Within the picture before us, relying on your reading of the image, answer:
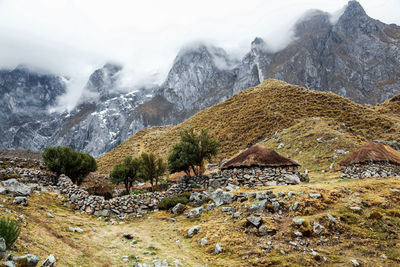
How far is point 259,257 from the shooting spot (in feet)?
23.9

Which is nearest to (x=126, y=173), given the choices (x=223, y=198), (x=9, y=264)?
(x=223, y=198)

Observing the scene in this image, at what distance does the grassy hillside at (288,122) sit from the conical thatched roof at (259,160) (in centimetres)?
931

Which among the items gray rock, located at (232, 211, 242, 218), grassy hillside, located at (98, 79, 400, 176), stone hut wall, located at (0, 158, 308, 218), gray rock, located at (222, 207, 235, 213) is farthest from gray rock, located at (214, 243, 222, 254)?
grassy hillside, located at (98, 79, 400, 176)

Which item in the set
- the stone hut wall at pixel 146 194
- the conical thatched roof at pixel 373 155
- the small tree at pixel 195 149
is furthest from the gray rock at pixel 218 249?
the conical thatched roof at pixel 373 155

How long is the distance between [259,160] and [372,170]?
347 inches

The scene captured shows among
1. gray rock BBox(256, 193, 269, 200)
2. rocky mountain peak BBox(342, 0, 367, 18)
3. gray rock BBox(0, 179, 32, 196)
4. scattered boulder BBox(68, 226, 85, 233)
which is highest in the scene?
rocky mountain peak BBox(342, 0, 367, 18)

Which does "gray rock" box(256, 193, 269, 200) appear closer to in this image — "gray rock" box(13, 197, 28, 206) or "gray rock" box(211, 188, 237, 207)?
"gray rock" box(211, 188, 237, 207)

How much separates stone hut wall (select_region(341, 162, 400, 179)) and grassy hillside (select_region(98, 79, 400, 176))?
19.2 ft

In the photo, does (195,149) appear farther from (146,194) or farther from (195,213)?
(195,213)

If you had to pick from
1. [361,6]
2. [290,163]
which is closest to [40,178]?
[290,163]

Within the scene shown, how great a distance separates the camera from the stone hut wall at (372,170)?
665 inches

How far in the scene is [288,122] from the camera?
42969 mm

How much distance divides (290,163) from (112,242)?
45.6 feet

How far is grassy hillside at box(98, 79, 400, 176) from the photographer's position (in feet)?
106
